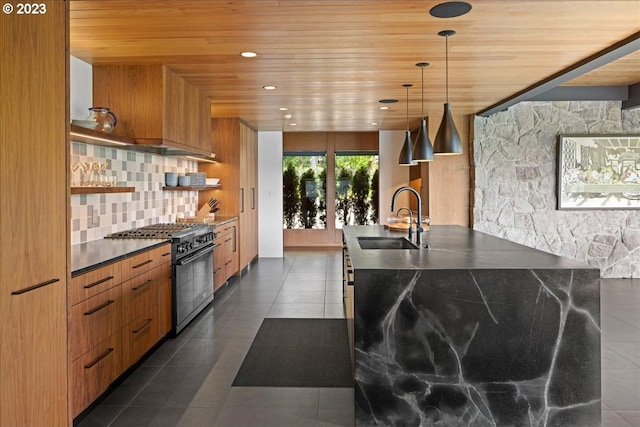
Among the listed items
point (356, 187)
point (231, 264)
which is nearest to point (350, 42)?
point (231, 264)

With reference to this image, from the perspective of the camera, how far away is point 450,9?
9.54 feet

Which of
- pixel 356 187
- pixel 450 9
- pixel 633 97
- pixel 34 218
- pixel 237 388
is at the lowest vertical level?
pixel 237 388

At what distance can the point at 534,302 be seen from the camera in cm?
252

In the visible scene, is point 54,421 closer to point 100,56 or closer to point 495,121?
point 100,56

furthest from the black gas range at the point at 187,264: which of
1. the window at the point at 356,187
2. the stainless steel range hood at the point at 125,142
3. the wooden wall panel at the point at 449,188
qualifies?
the window at the point at 356,187

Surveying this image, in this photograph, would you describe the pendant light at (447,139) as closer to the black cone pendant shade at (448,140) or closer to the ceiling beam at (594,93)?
the black cone pendant shade at (448,140)

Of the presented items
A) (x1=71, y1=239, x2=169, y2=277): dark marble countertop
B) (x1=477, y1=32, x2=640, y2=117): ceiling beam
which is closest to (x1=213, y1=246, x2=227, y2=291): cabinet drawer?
(x1=71, y1=239, x2=169, y2=277): dark marble countertop

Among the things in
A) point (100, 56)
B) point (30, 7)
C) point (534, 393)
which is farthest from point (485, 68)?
point (30, 7)

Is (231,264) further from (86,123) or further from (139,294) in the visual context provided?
(86,123)

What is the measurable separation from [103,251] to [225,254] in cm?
296

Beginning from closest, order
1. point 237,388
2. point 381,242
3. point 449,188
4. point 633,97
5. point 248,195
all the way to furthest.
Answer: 1. point 237,388
2. point 381,242
3. point 633,97
4. point 449,188
5. point 248,195

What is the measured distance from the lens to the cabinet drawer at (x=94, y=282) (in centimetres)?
257

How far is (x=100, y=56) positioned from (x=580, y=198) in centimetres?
618

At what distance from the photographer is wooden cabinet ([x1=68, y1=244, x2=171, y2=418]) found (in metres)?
2.62
